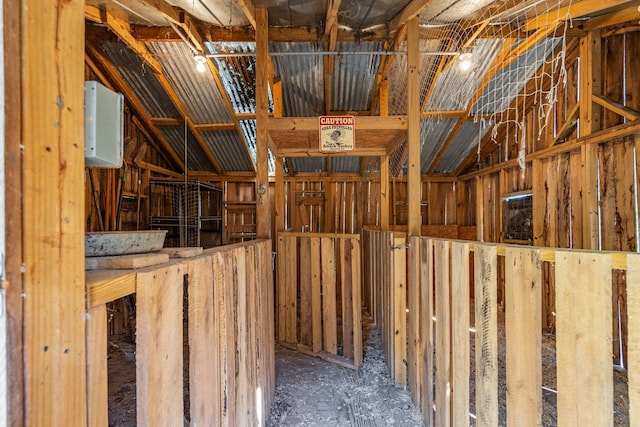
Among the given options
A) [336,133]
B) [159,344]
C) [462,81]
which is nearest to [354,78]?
[462,81]

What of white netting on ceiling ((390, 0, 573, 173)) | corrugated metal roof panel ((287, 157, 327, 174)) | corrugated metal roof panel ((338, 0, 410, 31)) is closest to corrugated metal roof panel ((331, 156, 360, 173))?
corrugated metal roof panel ((287, 157, 327, 174))

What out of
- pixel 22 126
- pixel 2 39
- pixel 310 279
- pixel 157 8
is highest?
pixel 157 8

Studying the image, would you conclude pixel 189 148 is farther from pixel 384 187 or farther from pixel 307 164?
pixel 384 187

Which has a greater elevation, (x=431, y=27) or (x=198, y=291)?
(x=431, y=27)

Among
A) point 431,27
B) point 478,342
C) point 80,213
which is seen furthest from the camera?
point 431,27

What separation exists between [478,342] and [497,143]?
4645 mm

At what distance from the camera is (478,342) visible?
1.32 m

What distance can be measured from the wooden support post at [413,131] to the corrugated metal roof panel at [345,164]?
3.43 metres

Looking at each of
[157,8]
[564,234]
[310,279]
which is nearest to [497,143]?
[564,234]

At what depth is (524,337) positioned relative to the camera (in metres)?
1.11

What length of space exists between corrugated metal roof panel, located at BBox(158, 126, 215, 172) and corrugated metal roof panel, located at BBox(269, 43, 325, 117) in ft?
6.01

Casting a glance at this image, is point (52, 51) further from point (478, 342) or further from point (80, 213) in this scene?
point (478, 342)

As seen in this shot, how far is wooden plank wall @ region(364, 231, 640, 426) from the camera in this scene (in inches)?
35.0

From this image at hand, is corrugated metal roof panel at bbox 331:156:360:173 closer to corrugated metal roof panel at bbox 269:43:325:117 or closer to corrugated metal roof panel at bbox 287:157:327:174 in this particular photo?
corrugated metal roof panel at bbox 287:157:327:174
